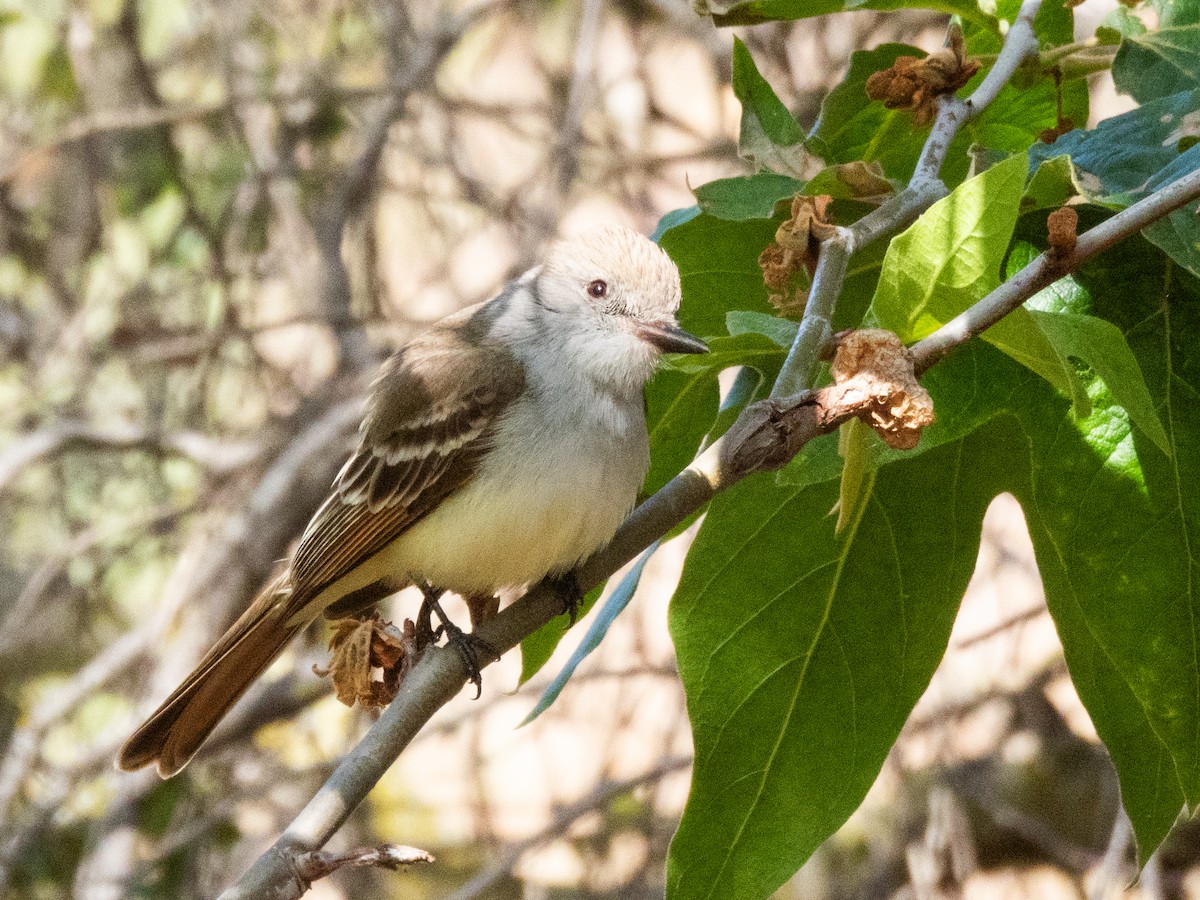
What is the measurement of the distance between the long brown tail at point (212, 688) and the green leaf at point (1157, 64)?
1524mm

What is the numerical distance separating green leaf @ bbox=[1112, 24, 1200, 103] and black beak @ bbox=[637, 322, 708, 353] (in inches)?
30.4

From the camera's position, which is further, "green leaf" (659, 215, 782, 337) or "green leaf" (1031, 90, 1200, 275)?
"green leaf" (659, 215, 782, 337)

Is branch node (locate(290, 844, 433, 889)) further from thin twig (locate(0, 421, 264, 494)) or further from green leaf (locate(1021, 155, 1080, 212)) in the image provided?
thin twig (locate(0, 421, 264, 494))

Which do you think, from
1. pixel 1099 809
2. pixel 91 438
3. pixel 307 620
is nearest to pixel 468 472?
pixel 307 620

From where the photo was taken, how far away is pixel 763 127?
1.55 m

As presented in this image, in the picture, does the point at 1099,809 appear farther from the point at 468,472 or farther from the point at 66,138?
the point at 66,138

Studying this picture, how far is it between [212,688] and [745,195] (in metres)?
1.28

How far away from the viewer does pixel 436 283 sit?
4512mm

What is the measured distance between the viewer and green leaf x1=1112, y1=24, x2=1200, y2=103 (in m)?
1.47

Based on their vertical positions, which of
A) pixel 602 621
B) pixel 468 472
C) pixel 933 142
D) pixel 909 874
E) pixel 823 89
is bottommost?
pixel 909 874

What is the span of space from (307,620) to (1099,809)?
2.13 metres

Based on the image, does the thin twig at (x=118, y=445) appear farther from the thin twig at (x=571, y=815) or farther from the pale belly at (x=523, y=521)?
the pale belly at (x=523, y=521)

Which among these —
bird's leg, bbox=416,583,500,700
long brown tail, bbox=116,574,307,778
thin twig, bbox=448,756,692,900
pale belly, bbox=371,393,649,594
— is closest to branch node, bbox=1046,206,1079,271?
bird's leg, bbox=416,583,500,700

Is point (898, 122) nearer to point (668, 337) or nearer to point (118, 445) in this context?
point (668, 337)
